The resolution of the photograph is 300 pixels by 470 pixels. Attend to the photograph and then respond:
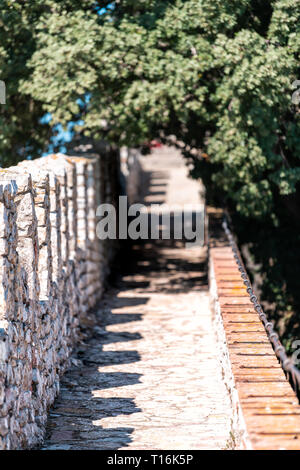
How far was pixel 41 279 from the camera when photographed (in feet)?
25.0

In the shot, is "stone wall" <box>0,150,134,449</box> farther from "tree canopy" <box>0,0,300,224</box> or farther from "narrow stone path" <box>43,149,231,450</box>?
"tree canopy" <box>0,0,300,224</box>

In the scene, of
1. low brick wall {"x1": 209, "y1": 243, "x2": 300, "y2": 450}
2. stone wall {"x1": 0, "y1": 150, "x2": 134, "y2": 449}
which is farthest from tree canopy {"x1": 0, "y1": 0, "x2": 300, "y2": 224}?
low brick wall {"x1": 209, "y1": 243, "x2": 300, "y2": 450}

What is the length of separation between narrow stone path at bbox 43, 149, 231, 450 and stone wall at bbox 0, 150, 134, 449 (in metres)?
0.27

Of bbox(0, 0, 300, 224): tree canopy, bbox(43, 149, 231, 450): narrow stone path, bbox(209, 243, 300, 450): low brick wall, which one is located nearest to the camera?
bbox(209, 243, 300, 450): low brick wall

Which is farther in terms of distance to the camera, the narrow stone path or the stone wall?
the narrow stone path

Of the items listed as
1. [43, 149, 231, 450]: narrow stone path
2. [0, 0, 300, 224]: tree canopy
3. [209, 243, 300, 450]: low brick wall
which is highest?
[0, 0, 300, 224]: tree canopy

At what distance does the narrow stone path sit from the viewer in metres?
6.65

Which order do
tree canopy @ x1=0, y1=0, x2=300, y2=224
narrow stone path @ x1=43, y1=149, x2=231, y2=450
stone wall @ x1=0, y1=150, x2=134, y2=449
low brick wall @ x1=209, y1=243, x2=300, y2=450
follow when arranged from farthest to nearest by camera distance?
tree canopy @ x1=0, y1=0, x2=300, y2=224, narrow stone path @ x1=43, y1=149, x2=231, y2=450, stone wall @ x1=0, y1=150, x2=134, y2=449, low brick wall @ x1=209, y1=243, x2=300, y2=450

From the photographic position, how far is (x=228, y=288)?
9023mm

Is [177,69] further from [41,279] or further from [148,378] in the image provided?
[148,378]

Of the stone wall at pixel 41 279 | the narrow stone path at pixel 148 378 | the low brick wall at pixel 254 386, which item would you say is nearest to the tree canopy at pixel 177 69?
the stone wall at pixel 41 279

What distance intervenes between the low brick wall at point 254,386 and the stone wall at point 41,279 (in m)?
1.57

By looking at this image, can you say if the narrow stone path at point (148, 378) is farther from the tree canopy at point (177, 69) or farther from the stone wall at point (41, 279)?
the tree canopy at point (177, 69)

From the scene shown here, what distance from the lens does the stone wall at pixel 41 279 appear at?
18.5 feet
